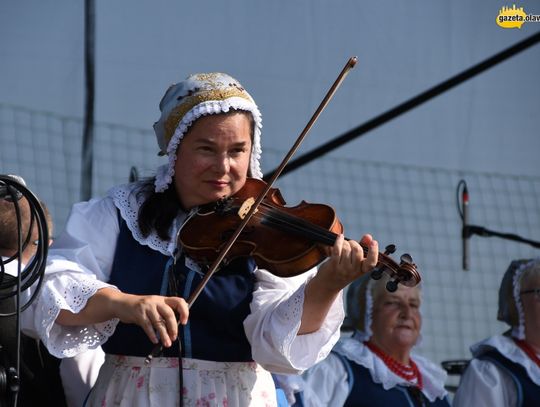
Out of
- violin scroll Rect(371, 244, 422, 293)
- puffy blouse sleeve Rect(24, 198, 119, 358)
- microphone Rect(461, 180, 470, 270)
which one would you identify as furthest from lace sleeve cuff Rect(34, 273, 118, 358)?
microphone Rect(461, 180, 470, 270)

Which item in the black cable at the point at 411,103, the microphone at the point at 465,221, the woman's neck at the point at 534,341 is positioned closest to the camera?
the woman's neck at the point at 534,341

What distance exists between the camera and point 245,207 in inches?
110

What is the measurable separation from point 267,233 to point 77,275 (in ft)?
1.58

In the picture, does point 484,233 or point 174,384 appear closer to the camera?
point 174,384

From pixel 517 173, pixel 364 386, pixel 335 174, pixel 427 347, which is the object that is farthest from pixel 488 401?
pixel 517 173

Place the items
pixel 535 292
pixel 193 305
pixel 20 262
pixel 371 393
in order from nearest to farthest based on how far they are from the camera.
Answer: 1. pixel 20 262
2. pixel 193 305
3. pixel 371 393
4. pixel 535 292

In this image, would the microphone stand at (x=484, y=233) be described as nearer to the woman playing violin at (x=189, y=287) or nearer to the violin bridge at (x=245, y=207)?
the woman playing violin at (x=189, y=287)

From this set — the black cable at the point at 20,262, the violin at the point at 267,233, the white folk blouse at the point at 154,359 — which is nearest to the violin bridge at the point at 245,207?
the violin at the point at 267,233

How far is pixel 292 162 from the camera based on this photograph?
5.05m

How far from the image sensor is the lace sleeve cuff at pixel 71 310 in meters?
2.59

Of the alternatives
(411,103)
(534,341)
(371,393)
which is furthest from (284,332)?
Result: (411,103)

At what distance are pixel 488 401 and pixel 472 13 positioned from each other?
7.28ft

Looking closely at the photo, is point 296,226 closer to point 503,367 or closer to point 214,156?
point 214,156

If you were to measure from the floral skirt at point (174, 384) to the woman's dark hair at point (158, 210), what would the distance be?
0.33 m
